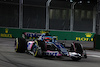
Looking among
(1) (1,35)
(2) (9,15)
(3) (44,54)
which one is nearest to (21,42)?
(3) (44,54)

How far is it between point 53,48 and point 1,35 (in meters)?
15.6

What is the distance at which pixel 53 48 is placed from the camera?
1121cm

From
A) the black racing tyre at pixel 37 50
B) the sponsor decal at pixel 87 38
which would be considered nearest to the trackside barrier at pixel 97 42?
the black racing tyre at pixel 37 50

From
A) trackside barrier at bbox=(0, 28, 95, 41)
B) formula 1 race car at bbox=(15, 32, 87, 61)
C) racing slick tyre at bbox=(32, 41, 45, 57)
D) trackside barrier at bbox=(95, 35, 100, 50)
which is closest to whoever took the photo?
formula 1 race car at bbox=(15, 32, 87, 61)

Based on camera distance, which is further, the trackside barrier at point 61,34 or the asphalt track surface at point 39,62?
the trackside barrier at point 61,34

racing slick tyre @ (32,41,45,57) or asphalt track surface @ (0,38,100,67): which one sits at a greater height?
racing slick tyre @ (32,41,45,57)

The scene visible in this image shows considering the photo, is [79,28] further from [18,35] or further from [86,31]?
[18,35]

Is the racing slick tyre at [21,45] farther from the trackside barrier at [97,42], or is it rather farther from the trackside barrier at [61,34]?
the trackside barrier at [61,34]

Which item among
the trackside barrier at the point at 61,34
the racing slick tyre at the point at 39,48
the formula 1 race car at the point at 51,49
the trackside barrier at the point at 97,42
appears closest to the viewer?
the formula 1 race car at the point at 51,49

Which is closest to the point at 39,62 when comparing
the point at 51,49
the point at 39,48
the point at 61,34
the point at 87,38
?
the point at 39,48

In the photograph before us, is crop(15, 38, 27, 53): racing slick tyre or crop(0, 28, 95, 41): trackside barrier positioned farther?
crop(0, 28, 95, 41): trackside barrier

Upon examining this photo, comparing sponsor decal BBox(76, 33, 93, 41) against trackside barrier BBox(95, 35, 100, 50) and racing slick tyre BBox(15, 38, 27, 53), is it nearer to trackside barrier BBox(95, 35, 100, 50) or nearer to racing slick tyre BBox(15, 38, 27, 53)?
trackside barrier BBox(95, 35, 100, 50)

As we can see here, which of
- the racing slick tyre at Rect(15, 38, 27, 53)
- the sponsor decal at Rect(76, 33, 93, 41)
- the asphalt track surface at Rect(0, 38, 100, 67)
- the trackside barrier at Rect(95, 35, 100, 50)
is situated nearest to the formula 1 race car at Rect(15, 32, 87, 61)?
the racing slick tyre at Rect(15, 38, 27, 53)

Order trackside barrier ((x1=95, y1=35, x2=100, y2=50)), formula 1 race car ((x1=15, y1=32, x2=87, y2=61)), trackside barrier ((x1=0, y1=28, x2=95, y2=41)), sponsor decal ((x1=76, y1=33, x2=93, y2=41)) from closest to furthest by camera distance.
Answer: formula 1 race car ((x1=15, y1=32, x2=87, y2=61)) < trackside barrier ((x1=95, y1=35, x2=100, y2=50)) < trackside barrier ((x1=0, y1=28, x2=95, y2=41)) < sponsor decal ((x1=76, y1=33, x2=93, y2=41))
